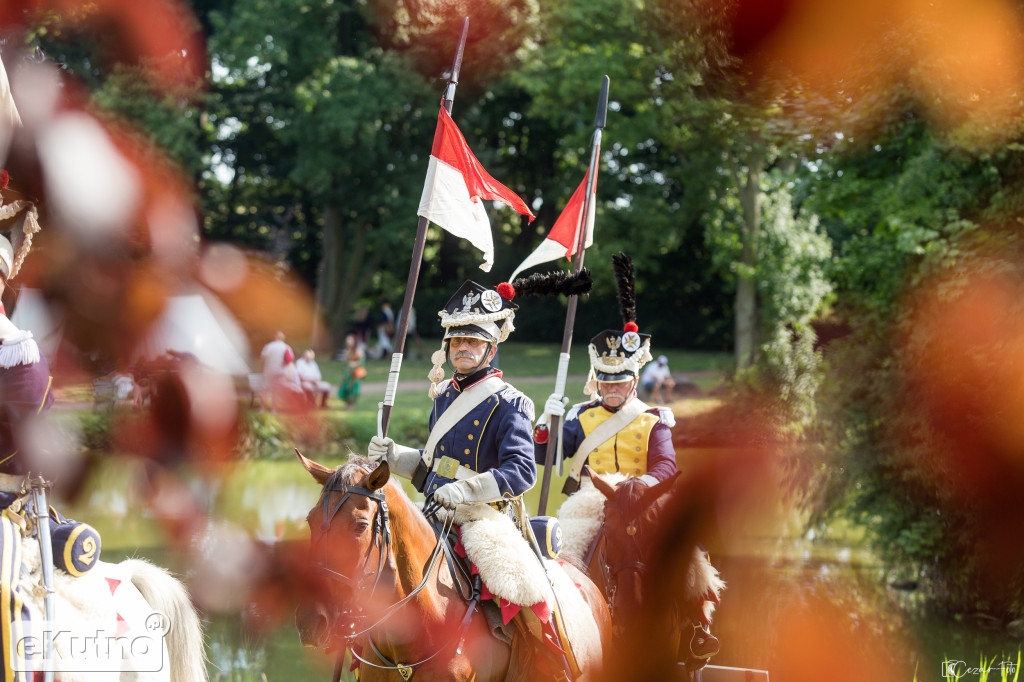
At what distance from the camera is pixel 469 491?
15.8 ft

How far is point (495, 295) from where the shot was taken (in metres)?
5.36

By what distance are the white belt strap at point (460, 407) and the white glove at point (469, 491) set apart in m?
0.43

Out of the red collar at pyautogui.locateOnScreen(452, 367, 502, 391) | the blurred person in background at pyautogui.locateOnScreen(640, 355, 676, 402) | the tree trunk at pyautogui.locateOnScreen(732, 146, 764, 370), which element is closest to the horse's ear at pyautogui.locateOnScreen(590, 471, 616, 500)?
the red collar at pyautogui.locateOnScreen(452, 367, 502, 391)

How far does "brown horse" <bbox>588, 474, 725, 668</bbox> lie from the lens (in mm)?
6082

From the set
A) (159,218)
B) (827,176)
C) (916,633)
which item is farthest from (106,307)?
(916,633)

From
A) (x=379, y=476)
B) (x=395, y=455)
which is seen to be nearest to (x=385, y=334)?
(x=395, y=455)

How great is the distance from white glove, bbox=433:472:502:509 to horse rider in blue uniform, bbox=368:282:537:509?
14 centimetres

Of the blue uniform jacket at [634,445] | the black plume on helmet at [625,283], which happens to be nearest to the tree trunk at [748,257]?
the black plume on helmet at [625,283]

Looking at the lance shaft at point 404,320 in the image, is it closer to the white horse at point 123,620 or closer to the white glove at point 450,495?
the white glove at point 450,495

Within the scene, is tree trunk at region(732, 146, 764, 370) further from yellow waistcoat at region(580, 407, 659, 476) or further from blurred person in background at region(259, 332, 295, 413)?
yellow waistcoat at region(580, 407, 659, 476)

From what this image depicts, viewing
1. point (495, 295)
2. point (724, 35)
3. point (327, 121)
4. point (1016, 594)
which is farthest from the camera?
point (327, 121)

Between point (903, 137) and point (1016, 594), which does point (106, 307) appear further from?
point (1016, 594)

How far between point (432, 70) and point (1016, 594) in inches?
964

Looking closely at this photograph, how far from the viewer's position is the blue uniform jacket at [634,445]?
22.8 ft
